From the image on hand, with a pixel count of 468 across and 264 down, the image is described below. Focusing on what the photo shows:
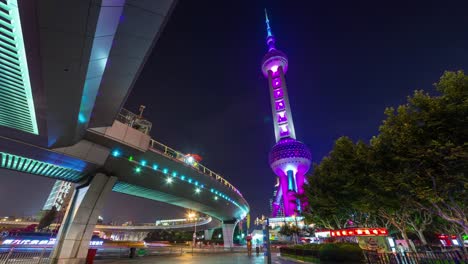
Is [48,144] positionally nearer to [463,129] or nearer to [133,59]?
[133,59]

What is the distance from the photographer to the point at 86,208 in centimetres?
2017

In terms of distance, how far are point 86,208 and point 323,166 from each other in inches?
980

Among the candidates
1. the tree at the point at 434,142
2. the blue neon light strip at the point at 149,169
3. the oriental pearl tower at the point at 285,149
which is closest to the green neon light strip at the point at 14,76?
the blue neon light strip at the point at 149,169

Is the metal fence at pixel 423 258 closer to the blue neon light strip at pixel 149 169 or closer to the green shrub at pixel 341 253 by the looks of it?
the green shrub at pixel 341 253

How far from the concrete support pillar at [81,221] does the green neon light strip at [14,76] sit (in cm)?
1114

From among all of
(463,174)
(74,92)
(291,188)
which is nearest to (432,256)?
(463,174)

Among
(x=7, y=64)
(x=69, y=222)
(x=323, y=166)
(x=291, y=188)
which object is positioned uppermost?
(x=291, y=188)

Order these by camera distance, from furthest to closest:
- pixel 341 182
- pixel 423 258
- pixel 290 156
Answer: pixel 290 156 → pixel 341 182 → pixel 423 258

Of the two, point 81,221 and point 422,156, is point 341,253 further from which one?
point 81,221

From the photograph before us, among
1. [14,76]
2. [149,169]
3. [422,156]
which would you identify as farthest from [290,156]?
[14,76]

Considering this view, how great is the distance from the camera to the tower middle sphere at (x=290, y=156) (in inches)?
4141

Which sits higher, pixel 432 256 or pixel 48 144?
pixel 48 144

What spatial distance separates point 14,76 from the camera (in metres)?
7.26

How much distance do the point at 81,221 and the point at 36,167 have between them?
6124 mm
